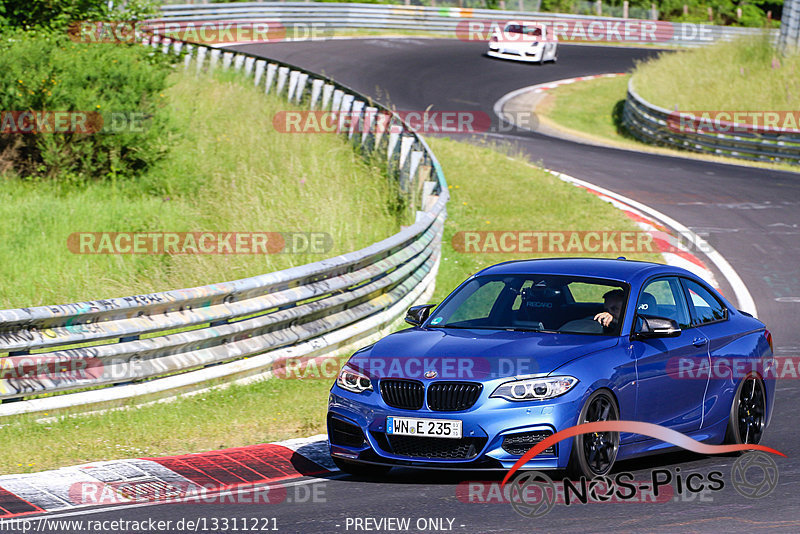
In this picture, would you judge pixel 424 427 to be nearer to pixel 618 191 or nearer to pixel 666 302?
pixel 666 302

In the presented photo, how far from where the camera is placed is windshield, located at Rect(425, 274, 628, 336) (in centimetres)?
771

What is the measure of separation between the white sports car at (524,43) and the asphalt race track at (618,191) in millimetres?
499

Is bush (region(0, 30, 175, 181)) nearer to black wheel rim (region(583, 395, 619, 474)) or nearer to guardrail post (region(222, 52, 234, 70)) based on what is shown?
guardrail post (region(222, 52, 234, 70))

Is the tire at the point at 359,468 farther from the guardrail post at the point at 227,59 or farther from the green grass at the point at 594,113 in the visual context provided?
the guardrail post at the point at 227,59

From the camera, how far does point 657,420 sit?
24.9ft

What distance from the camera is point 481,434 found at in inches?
263

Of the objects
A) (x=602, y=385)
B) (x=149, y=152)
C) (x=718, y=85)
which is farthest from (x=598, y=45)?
(x=602, y=385)

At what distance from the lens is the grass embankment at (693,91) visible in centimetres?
3048

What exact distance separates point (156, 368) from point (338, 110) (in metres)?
13.7

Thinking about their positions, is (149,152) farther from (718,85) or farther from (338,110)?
(718,85)

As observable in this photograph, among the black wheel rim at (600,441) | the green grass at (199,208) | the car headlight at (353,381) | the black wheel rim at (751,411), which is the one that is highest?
the car headlight at (353,381)

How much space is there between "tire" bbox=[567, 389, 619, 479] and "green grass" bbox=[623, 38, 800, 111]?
24848mm

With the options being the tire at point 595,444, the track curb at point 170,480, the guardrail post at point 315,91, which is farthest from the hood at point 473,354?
the guardrail post at point 315,91

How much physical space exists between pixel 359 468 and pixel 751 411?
3.26 metres
